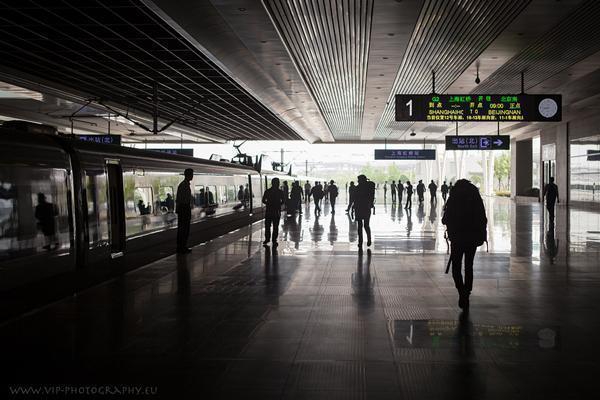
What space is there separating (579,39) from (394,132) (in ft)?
87.5

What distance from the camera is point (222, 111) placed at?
94.2 feet

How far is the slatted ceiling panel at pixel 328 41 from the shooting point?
1221 cm

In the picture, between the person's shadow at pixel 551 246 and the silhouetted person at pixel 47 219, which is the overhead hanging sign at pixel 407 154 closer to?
the person's shadow at pixel 551 246

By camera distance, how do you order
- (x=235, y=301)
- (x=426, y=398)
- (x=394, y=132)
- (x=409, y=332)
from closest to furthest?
(x=426, y=398) → (x=409, y=332) → (x=235, y=301) → (x=394, y=132)

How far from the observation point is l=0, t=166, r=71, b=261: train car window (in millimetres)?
6973

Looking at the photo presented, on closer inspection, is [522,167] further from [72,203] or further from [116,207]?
[72,203]

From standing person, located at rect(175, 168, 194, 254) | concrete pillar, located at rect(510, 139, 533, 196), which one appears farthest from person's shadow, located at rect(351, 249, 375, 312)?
concrete pillar, located at rect(510, 139, 533, 196)

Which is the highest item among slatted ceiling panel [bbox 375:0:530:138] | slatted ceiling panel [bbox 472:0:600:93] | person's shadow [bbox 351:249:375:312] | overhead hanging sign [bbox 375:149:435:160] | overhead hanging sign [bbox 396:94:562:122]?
slatted ceiling panel [bbox 375:0:530:138]

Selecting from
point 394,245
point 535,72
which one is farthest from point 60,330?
point 535,72

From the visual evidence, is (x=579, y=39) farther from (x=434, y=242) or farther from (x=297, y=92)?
(x=297, y=92)

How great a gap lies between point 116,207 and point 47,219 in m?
2.91

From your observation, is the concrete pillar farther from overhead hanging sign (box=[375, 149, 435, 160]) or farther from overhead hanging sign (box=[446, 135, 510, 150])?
overhead hanging sign (box=[446, 135, 510, 150])

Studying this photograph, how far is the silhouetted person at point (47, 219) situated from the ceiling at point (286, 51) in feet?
16.0

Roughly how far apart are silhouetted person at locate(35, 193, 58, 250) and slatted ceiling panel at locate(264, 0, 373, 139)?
19.3 feet
